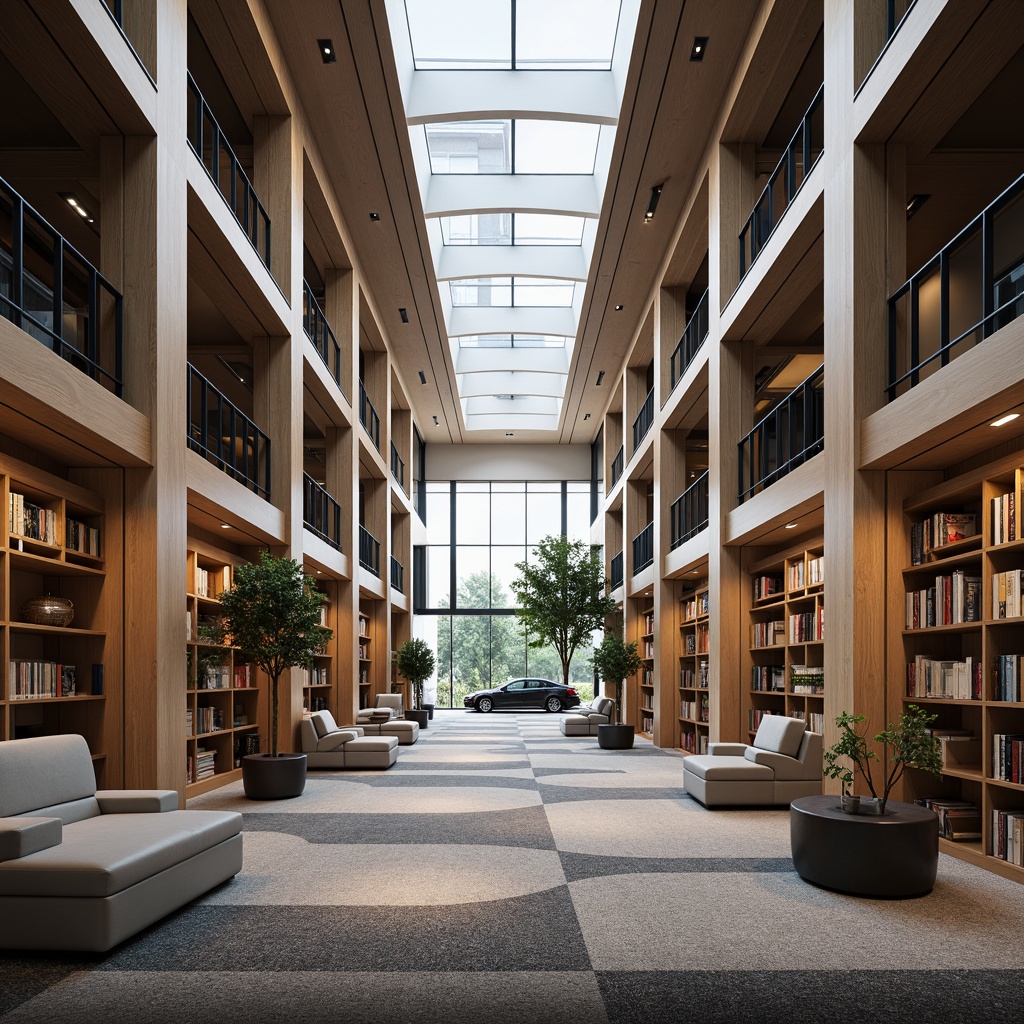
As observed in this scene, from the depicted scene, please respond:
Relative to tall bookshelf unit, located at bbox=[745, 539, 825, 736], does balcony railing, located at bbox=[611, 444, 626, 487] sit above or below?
above

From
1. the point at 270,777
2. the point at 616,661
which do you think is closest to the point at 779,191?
the point at 616,661

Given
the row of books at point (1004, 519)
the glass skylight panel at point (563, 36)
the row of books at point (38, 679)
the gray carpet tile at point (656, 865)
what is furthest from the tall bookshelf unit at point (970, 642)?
the glass skylight panel at point (563, 36)

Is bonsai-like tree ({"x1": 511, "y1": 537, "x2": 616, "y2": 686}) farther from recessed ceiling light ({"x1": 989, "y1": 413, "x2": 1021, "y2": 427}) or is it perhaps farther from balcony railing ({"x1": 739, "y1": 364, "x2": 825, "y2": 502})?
recessed ceiling light ({"x1": 989, "y1": 413, "x2": 1021, "y2": 427})

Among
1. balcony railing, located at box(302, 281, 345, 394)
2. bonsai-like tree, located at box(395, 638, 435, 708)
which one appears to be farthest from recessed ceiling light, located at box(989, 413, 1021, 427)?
bonsai-like tree, located at box(395, 638, 435, 708)

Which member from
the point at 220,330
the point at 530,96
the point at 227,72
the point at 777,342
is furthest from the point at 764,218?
the point at 220,330

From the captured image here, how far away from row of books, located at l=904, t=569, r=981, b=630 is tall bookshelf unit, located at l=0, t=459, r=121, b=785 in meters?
6.13

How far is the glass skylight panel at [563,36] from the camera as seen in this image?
486 inches

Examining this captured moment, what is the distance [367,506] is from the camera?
20984 mm

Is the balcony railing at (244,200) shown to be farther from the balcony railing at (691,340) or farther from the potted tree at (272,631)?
the balcony railing at (691,340)

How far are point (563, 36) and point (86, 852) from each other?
1133 centimetres

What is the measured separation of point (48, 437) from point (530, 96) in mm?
8339

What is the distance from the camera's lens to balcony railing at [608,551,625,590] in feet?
72.4

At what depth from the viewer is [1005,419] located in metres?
6.11

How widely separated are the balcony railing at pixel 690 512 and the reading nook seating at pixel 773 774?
15.8ft
